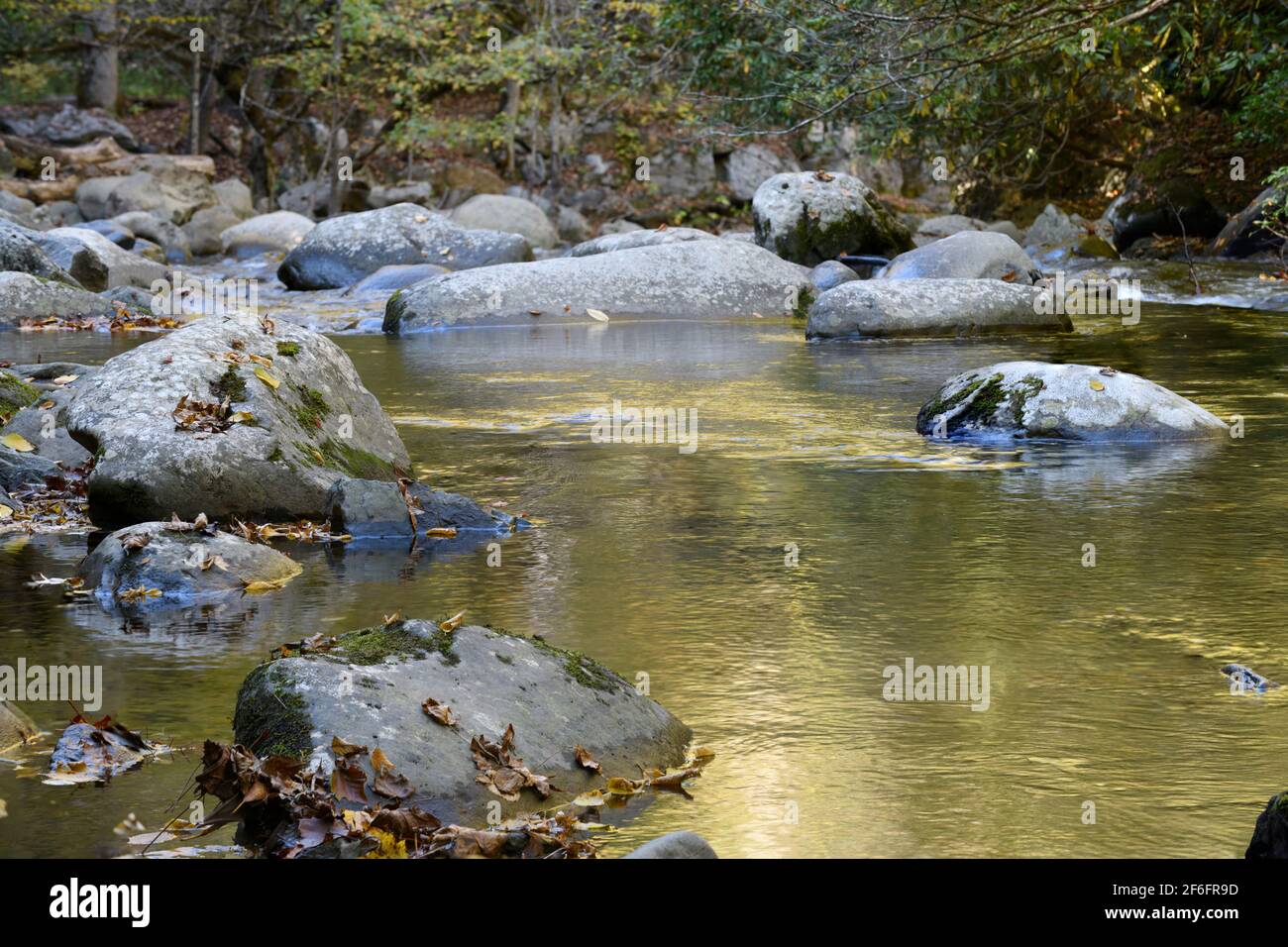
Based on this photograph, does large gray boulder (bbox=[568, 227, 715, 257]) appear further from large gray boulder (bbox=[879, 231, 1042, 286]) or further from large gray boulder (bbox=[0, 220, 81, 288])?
large gray boulder (bbox=[0, 220, 81, 288])

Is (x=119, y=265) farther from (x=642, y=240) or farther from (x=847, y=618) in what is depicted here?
(x=847, y=618)

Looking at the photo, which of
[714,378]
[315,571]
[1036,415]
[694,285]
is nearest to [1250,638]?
[315,571]

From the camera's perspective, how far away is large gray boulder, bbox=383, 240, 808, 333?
645 inches

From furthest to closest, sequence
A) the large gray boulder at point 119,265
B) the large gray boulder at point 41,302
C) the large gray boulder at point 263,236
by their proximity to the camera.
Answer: the large gray boulder at point 263,236 → the large gray boulder at point 119,265 → the large gray boulder at point 41,302

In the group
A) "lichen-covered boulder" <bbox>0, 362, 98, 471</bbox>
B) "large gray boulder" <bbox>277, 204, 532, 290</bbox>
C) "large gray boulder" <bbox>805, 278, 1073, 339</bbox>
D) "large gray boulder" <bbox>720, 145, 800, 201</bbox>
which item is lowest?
"lichen-covered boulder" <bbox>0, 362, 98, 471</bbox>

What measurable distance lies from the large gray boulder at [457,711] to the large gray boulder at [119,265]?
623 inches

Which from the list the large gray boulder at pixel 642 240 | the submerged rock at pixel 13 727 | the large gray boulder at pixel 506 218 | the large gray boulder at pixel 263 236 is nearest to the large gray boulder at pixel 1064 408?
the submerged rock at pixel 13 727

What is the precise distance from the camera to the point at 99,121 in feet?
111

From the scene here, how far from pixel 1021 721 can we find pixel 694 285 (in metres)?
13.3

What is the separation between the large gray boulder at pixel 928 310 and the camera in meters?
14.4

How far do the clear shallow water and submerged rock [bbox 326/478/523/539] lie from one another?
0.21 metres

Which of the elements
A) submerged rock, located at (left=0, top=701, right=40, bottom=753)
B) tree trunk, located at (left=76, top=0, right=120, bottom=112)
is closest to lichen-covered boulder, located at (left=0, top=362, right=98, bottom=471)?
submerged rock, located at (left=0, top=701, right=40, bottom=753)

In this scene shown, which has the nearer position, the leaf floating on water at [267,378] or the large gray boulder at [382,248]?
the leaf floating on water at [267,378]

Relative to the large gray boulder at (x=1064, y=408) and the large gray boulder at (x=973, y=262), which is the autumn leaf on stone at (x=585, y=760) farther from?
the large gray boulder at (x=973, y=262)
